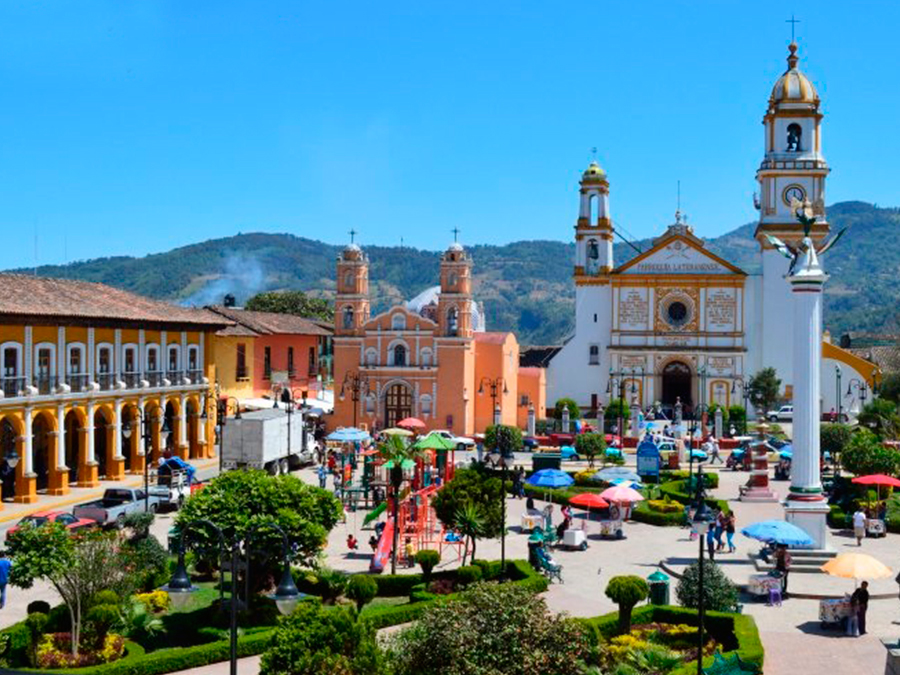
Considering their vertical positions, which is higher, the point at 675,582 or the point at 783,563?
the point at 783,563

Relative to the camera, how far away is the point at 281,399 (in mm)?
61781

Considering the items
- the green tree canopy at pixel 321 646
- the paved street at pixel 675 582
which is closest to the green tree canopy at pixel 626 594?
the paved street at pixel 675 582

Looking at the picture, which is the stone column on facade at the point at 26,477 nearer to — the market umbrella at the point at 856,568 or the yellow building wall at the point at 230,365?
the yellow building wall at the point at 230,365

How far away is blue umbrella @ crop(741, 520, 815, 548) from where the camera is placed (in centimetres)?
2525

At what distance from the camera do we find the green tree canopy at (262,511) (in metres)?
21.8

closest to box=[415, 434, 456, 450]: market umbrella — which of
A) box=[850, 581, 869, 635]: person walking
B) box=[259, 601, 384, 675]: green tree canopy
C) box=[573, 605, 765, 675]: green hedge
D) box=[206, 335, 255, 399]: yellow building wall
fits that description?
box=[573, 605, 765, 675]: green hedge

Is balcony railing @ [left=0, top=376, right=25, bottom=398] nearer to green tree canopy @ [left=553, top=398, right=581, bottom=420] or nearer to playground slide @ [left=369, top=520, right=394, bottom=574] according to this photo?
playground slide @ [left=369, top=520, right=394, bottom=574]

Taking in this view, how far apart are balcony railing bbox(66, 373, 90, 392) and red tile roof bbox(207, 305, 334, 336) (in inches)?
715

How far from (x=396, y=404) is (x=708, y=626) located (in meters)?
39.6

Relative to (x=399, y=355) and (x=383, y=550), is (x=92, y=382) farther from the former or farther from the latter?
(x=399, y=355)

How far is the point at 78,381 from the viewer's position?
40.5m

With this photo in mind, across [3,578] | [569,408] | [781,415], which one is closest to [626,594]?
[3,578]

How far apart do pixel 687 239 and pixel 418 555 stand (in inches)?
1896

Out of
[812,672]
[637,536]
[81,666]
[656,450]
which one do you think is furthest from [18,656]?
[656,450]
